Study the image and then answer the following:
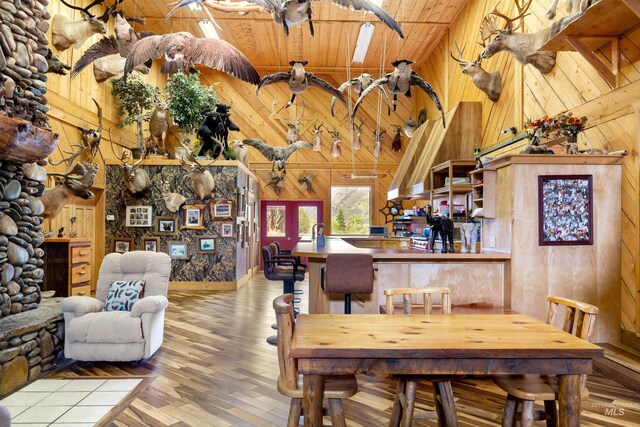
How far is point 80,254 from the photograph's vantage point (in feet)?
19.4

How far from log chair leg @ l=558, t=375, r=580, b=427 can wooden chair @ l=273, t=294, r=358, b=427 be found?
91 cm

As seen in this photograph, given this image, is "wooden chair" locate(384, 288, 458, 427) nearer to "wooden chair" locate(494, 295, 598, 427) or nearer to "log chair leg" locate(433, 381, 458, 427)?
"log chair leg" locate(433, 381, 458, 427)

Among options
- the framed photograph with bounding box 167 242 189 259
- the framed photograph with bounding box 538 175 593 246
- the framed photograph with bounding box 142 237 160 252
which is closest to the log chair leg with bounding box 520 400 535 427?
the framed photograph with bounding box 538 175 593 246

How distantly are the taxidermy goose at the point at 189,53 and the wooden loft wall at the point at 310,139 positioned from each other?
258 inches

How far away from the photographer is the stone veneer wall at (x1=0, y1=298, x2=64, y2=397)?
3.30 metres

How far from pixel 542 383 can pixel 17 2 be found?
5.13 m

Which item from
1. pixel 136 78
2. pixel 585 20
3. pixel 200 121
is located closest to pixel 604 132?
pixel 585 20

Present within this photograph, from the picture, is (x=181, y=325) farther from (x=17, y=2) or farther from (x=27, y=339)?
(x=17, y=2)

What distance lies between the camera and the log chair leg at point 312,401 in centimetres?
183

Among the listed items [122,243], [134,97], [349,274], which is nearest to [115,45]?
[134,97]

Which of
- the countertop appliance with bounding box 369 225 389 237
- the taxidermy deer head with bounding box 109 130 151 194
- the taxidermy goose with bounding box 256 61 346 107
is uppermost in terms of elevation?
the taxidermy goose with bounding box 256 61 346 107

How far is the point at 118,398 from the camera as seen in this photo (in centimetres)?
318

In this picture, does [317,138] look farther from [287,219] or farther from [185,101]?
[185,101]

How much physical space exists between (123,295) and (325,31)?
7.46m
